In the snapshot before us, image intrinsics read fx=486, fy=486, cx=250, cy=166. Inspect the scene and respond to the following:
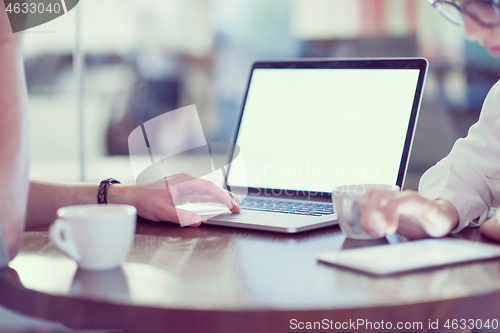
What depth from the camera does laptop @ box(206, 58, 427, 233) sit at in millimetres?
890

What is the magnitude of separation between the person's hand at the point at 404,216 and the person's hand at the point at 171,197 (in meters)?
0.26

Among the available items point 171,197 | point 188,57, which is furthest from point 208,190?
point 188,57

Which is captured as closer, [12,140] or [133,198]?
[12,140]

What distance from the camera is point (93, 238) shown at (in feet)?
1.56

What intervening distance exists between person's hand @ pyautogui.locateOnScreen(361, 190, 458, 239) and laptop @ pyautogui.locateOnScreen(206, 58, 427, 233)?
0.63 ft

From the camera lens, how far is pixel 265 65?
1.08 meters

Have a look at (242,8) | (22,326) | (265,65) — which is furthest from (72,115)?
(242,8)

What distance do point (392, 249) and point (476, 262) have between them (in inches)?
3.3

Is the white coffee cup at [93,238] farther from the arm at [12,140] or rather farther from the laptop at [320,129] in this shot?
the laptop at [320,129]

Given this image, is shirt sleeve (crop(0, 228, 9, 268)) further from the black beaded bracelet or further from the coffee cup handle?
the black beaded bracelet

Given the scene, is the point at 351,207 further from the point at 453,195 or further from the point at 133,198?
the point at 133,198

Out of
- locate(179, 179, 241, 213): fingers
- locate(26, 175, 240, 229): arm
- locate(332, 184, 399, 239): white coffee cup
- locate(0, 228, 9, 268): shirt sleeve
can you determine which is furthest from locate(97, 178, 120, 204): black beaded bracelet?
locate(332, 184, 399, 239): white coffee cup

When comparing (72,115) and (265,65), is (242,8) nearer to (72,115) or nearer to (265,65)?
(72,115)

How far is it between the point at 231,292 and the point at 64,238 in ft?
0.61
